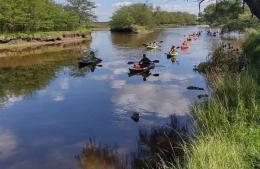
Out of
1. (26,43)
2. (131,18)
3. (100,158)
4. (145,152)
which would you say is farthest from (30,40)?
(131,18)

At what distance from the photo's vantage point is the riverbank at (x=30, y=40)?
63938 mm

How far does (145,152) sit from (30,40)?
60213 millimetres

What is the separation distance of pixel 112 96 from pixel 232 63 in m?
8.17

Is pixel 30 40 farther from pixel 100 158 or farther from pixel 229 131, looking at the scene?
pixel 229 131

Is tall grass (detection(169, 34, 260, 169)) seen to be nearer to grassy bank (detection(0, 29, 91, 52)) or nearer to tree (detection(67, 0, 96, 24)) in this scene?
grassy bank (detection(0, 29, 91, 52))

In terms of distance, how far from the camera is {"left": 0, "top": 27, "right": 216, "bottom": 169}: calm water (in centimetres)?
1616

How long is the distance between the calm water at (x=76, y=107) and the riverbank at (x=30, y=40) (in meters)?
23.5

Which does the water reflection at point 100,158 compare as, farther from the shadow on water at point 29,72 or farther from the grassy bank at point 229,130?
the shadow on water at point 29,72

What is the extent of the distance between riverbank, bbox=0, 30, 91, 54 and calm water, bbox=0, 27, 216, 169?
23517 millimetres

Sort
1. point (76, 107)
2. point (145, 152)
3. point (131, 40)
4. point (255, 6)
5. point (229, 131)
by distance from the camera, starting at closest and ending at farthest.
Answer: point (229, 131) < point (255, 6) < point (145, 152) < point (76, 107) < point (131, 40)

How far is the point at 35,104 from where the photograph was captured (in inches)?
965

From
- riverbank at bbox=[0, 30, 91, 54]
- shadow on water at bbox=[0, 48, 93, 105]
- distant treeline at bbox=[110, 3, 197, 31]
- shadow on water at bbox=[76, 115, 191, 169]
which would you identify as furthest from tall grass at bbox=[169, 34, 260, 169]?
distant treeline at bbox=[110, 3, 197, 31]

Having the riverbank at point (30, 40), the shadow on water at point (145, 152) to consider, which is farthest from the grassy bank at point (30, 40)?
the shadow on water at point (145, 152)

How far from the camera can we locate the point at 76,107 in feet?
77.0
